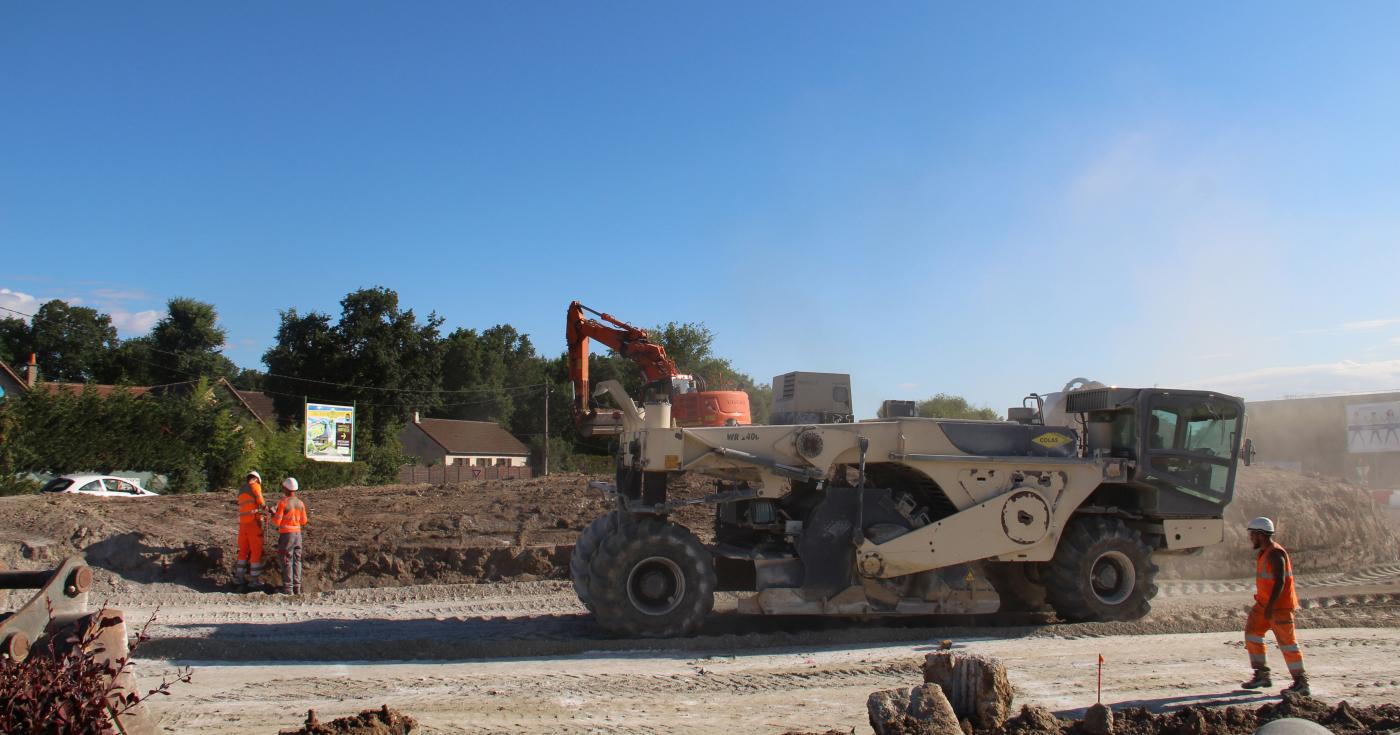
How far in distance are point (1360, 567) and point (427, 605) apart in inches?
632

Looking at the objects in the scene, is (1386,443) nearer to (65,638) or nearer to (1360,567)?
(1360,567)

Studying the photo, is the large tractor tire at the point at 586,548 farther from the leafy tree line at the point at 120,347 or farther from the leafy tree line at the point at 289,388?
the leafy tree line at the point at 120,347

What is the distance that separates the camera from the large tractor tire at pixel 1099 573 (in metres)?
11.0

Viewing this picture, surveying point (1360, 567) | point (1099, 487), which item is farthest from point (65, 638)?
point (1360, 567)

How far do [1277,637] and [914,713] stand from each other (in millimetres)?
3664

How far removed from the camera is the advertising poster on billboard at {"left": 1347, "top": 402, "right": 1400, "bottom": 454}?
148ft

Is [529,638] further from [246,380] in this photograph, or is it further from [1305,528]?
[246,380]

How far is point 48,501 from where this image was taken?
56.7 ft

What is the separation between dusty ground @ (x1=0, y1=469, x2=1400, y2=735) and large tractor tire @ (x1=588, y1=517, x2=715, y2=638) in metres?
0.33

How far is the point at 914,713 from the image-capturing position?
18.9ft

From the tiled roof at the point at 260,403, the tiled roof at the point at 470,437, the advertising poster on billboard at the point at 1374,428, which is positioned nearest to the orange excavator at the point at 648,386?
the tiled roof at the point at 260,403

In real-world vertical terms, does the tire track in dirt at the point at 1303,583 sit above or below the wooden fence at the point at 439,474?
below

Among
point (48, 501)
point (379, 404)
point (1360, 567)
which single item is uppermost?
point (379, 404)

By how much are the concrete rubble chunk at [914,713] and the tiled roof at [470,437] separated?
51263 mm
